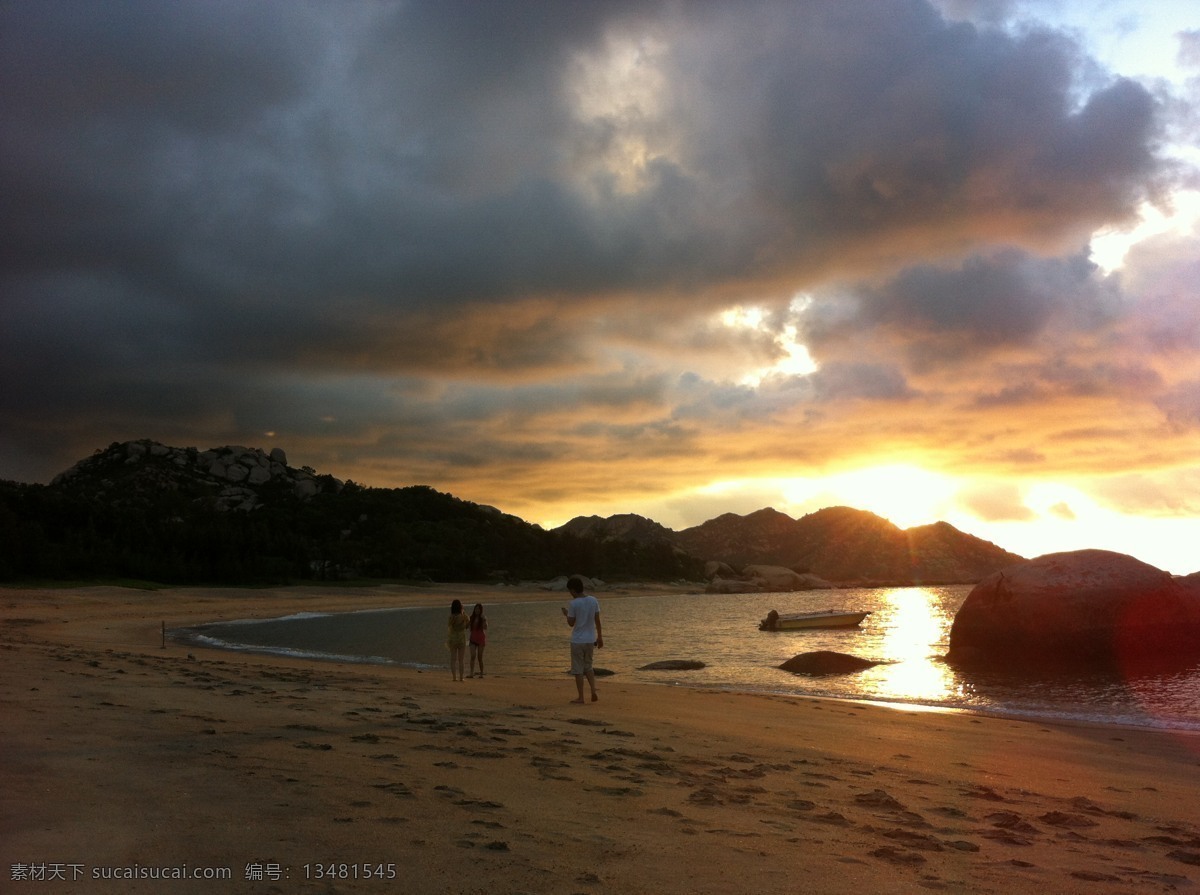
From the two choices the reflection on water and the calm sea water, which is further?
the reflection on water

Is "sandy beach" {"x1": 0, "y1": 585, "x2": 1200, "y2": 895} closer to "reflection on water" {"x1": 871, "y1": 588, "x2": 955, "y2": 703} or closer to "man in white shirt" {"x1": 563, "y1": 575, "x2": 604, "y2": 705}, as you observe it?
"man in white shirt" {"x1": 563, "y1": 575, "x2": 604, "y2": 705}

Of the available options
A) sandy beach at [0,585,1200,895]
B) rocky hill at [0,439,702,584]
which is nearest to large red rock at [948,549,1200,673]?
sandy beach at [0,585,1200,895]

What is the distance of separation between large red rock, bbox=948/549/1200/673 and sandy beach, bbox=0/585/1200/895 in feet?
42.6

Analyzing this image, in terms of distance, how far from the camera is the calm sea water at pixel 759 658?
19.5 meters

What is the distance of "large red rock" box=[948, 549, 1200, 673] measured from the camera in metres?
26.4

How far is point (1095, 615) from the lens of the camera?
86.7ft

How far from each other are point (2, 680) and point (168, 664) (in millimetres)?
6846

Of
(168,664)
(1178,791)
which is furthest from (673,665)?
(1178,791)

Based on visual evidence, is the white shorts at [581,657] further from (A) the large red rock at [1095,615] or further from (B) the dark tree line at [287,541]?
(B) the dark tree line at [287,541]

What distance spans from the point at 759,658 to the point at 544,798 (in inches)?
1033

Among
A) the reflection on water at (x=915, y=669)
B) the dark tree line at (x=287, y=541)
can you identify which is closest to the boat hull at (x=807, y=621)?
the reflection on water at (x=915, y=669)

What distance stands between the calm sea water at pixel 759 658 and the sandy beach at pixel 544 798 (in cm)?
536

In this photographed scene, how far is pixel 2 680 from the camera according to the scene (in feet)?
40.4

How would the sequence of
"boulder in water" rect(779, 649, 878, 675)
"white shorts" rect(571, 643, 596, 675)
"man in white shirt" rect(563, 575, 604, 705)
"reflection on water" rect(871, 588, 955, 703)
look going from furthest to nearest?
"boulder in water" rect(779, 649, 878, 675)
"reflection on water" rect(871, 588, 955, 703)
"white shorts" rect(571, 643, 596, 675)
"man in white shirt" rect(563, 575, 604, 705)
